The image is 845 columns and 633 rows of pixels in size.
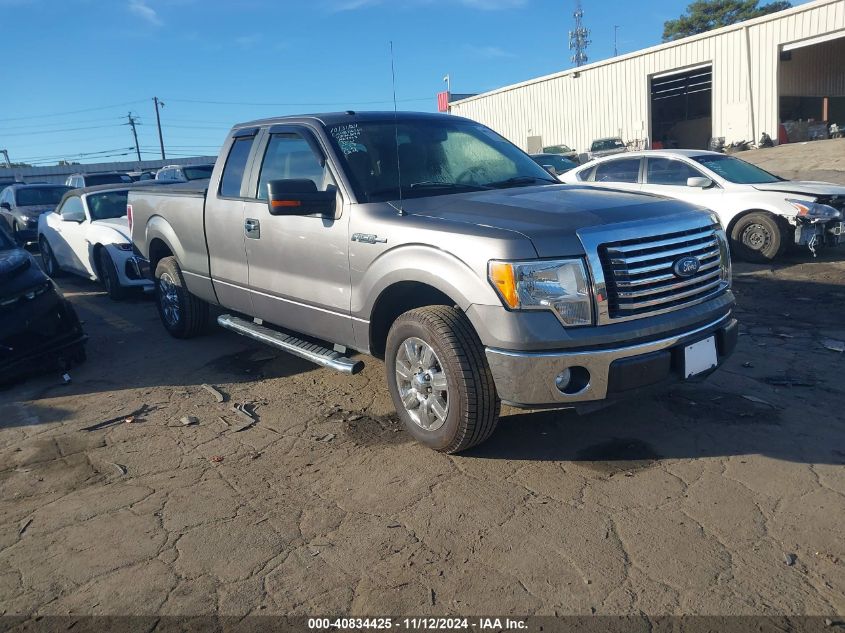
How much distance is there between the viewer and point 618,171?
35.7 feet

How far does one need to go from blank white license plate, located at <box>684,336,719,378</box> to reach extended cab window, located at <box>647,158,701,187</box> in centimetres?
709

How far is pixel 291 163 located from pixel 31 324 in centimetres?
275

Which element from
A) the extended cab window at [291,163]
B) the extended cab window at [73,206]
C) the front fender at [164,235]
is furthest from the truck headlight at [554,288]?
the extended cab window at [73,206]

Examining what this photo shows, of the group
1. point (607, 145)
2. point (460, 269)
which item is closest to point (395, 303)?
point (460, 269)

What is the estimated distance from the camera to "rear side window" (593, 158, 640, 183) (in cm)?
→ 1070

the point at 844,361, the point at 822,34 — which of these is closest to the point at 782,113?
the point at 822,34

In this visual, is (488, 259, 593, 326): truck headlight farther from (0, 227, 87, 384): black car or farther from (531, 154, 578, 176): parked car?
(531, 154, 578, 176): parked car

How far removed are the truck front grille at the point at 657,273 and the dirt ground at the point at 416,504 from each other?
902 millimetres

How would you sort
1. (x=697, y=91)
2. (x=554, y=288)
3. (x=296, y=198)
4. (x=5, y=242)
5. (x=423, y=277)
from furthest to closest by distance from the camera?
(x=697, y=91) → (x=5, y=242) → (x=296, y=198) → (x=423, y=277) → (x=554, y=288)

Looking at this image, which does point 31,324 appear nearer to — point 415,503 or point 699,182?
point 415,503

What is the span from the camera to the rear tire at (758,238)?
9.40 m

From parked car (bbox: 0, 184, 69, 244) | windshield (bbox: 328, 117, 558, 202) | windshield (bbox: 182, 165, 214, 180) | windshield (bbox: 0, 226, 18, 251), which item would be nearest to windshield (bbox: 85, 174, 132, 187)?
parked car (bbox: 0, 184, 69, 244)

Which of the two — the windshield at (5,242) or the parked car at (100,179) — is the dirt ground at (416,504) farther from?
the parked car at (100,179)

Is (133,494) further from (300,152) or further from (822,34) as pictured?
(822,34)
